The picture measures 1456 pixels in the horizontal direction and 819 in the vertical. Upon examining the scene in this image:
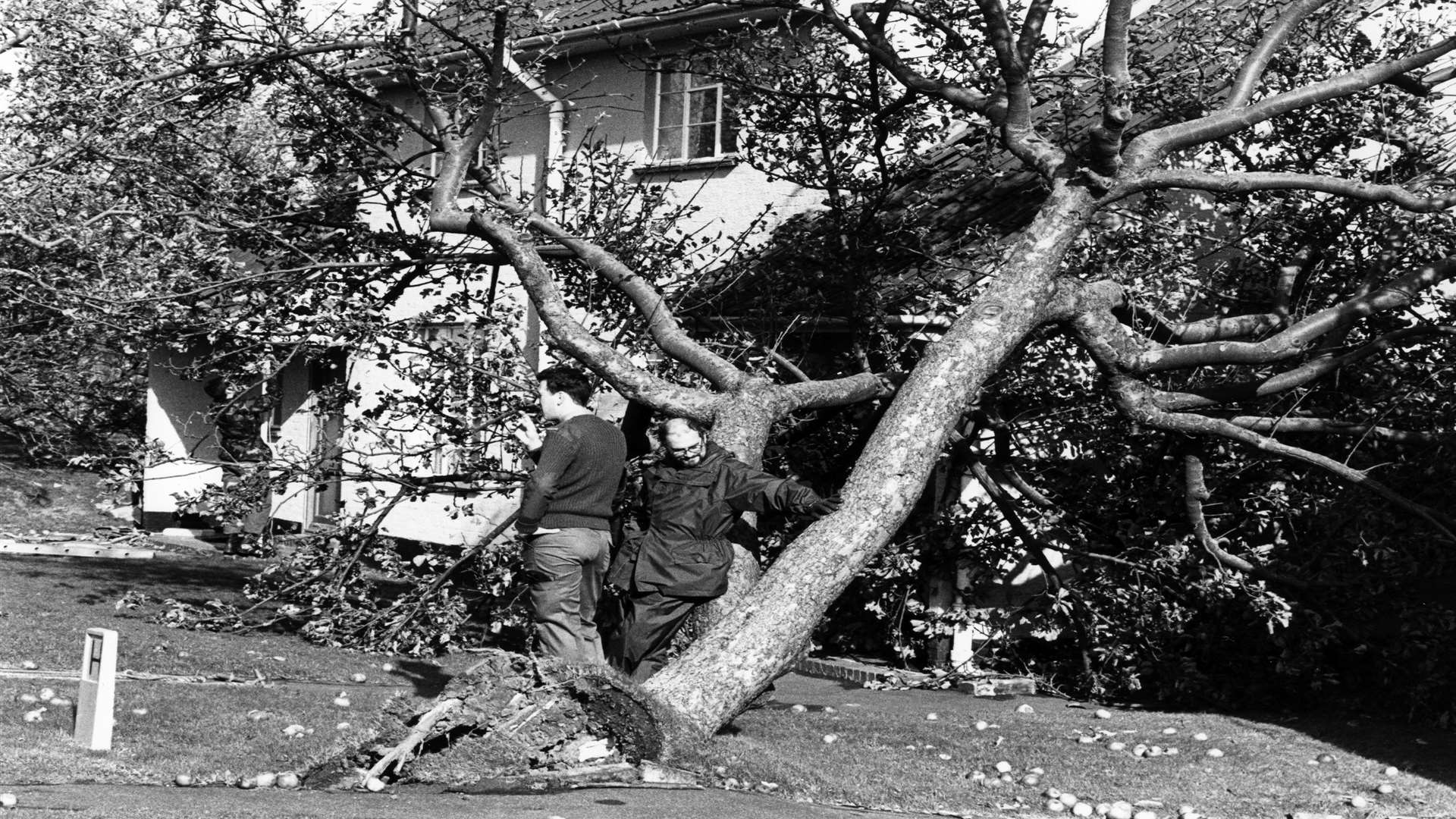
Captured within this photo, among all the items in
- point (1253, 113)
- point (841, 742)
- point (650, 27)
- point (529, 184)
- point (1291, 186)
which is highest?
point (650, 27)

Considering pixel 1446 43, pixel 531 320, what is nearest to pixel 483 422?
pixel 531 320

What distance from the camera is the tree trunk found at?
22.6ft

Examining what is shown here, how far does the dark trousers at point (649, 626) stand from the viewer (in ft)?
24.4

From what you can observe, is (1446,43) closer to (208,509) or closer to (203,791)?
(203,791)

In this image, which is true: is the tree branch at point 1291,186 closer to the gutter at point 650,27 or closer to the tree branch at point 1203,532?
the tree branch at point 1203,532

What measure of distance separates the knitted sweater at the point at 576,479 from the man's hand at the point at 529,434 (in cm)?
242

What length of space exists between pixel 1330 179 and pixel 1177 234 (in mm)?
1406

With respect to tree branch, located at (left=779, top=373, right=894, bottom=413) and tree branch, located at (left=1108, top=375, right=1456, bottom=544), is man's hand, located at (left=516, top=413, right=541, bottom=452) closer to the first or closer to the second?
tree branch, located at (left=779, top=373, right=894, bottom=413)

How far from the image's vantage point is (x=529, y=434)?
10.3 meters

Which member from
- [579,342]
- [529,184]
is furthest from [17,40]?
[579,342]

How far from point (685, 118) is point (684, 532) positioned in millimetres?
7842

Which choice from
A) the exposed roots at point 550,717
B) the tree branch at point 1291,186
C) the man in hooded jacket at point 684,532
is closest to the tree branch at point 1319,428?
the tree branch at point 1291,186

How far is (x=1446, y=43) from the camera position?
844 centimetres

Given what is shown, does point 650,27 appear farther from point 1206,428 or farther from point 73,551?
point 73,551
